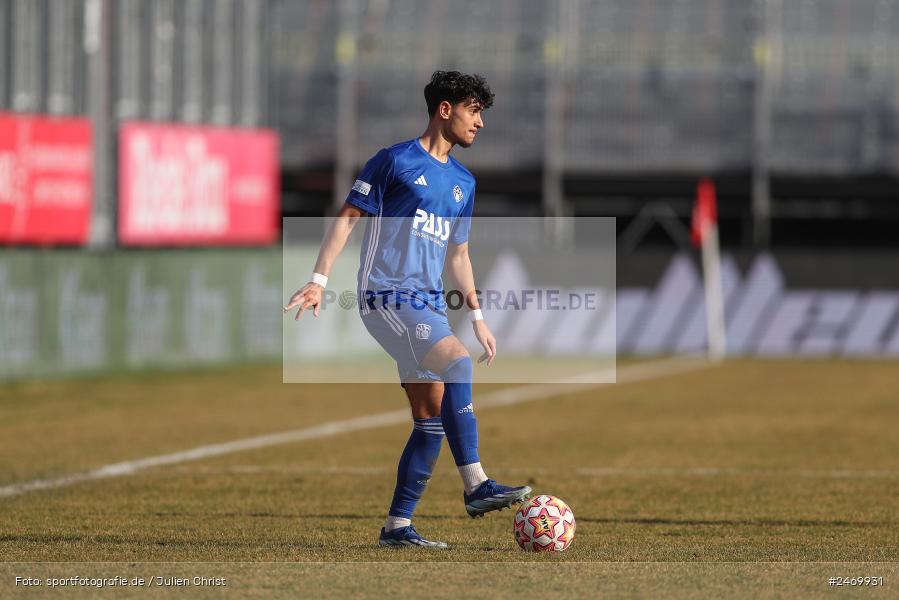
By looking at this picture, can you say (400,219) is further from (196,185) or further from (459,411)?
(196,185)

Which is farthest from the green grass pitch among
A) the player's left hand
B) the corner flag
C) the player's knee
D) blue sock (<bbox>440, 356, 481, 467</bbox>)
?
the corner flag

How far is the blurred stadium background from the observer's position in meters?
9.59

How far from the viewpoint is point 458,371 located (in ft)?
24.5

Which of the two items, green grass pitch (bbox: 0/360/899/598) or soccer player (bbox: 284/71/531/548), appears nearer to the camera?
green grass pitch (bbox: 0/360/899/598)

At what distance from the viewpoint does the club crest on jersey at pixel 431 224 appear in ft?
24.6

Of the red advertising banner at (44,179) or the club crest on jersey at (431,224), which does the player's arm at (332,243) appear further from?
the red advertising banner at (44,179)

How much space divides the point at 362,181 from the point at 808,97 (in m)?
26.2

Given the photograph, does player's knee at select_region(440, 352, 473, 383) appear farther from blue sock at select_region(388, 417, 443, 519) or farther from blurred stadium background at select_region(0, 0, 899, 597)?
blurred stadium background at select_region(0, 0, 899, 597)

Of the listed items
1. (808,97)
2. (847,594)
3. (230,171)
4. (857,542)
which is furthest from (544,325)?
(847,594)

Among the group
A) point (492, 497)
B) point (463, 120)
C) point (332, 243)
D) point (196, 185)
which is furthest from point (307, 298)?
point (196, 185)

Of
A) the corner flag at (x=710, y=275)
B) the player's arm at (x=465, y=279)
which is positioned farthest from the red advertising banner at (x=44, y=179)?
the player's arm at (x=465, y=279)

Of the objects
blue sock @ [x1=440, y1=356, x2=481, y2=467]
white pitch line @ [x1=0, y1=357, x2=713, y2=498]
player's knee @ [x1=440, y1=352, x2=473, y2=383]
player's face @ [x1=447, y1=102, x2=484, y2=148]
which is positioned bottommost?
white pitch line @ [x1=0, y1=357, x2=713, y2=498]

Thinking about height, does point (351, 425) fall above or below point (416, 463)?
below

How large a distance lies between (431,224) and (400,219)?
0.15 meters
